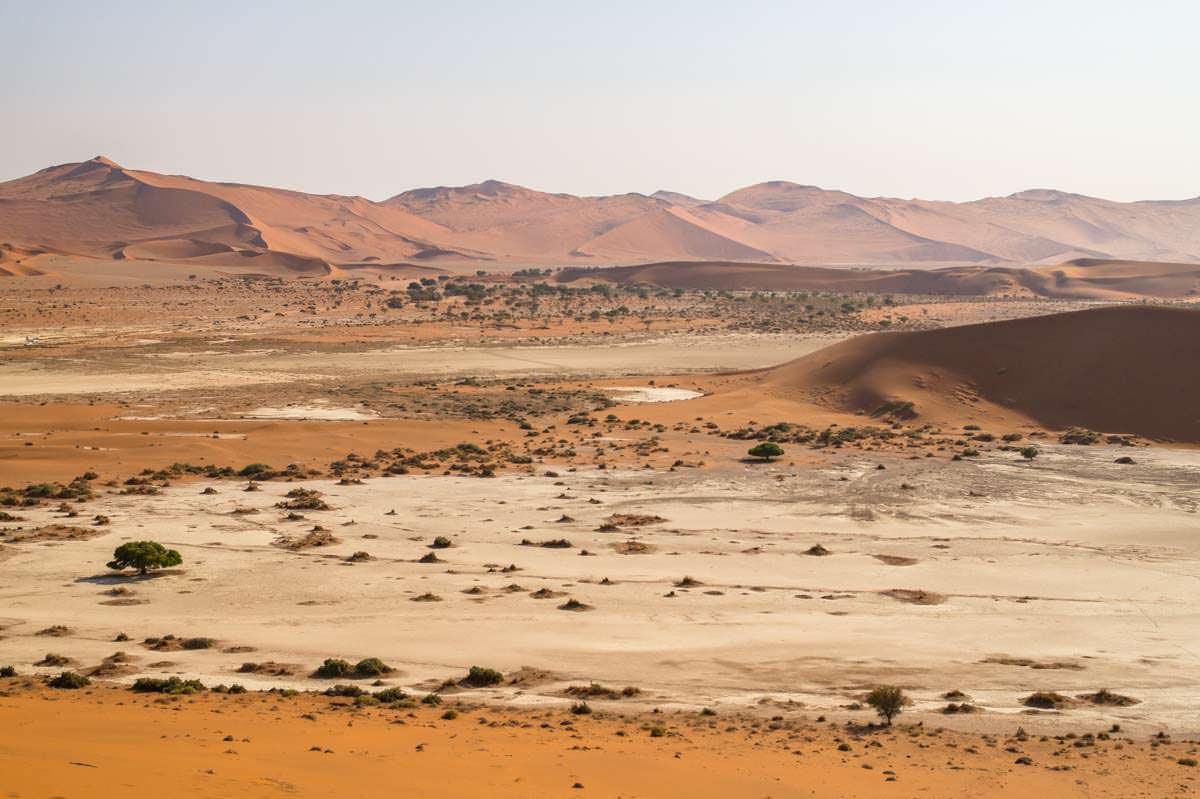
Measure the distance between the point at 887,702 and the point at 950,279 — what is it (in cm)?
12813

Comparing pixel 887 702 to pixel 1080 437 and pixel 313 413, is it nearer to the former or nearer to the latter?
pixel 1080 437

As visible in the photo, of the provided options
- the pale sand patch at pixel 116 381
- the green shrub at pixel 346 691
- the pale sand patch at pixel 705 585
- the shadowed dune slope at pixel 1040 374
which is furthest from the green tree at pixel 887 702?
the pale sand patch at pixel 116 381

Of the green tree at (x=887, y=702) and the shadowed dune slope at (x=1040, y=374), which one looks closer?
the green tree at (x=887, y=702)

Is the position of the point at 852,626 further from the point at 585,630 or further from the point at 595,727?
the point at 595,727

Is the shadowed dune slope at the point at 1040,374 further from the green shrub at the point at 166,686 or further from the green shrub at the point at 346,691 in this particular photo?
the green shrub at the point at 166,686

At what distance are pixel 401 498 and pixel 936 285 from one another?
364 feet

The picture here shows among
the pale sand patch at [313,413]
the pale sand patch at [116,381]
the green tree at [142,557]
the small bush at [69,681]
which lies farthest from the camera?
the pale sand patch at [116,381]

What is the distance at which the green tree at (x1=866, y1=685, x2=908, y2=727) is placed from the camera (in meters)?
17.6

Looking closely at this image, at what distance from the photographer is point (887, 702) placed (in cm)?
1764

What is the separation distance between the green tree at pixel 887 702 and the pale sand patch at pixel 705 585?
1230 mm

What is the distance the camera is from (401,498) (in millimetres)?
35188

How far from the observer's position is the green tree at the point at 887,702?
57.9 feet

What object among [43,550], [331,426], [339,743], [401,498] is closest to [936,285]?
[331,426]

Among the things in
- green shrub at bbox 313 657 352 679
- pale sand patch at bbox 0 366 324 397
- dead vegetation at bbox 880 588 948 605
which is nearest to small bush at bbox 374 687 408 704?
green shrub at bbox 313 657 352 679
